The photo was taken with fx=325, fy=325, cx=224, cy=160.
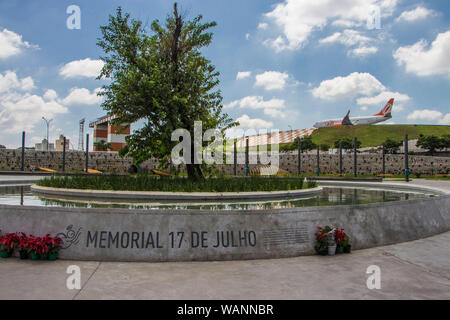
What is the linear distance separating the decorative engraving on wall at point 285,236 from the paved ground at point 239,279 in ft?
1.47

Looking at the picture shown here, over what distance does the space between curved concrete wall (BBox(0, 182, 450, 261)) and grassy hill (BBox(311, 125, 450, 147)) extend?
145925 millimetres

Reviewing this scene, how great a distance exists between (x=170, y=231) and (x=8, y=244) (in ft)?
12.3

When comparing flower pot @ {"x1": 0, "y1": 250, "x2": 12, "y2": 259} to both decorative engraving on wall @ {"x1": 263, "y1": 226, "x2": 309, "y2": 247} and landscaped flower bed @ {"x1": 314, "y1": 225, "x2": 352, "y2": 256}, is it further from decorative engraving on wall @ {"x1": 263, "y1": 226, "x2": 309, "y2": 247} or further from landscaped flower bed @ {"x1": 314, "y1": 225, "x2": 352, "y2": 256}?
landscaped flower bed @ {"x1": 314, "y1": 225, "x2": 352, "y2": 256}

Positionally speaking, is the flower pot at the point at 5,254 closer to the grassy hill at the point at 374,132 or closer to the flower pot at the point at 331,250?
the flower pot at the point at 331,250

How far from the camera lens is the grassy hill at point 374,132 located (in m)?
151

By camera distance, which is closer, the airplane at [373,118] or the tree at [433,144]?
the tree at [433,144]

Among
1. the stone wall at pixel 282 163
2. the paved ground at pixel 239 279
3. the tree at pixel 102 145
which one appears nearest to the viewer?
the paved ground at pixel 239 279

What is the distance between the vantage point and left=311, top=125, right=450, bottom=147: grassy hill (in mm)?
150750

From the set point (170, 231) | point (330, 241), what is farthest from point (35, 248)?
point (330, 241)

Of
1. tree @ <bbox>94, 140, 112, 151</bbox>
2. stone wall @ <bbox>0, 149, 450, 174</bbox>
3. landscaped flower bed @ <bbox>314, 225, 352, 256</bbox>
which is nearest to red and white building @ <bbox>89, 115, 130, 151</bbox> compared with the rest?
tree @ <bbox>94, 140, 112, 151</bbox>

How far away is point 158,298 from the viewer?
17.3 ft

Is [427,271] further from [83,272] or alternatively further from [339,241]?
[83,272]

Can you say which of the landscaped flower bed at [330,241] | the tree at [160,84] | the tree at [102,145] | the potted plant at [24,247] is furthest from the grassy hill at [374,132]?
the potted plant at [24,247]

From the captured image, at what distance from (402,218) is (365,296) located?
5564 mm
